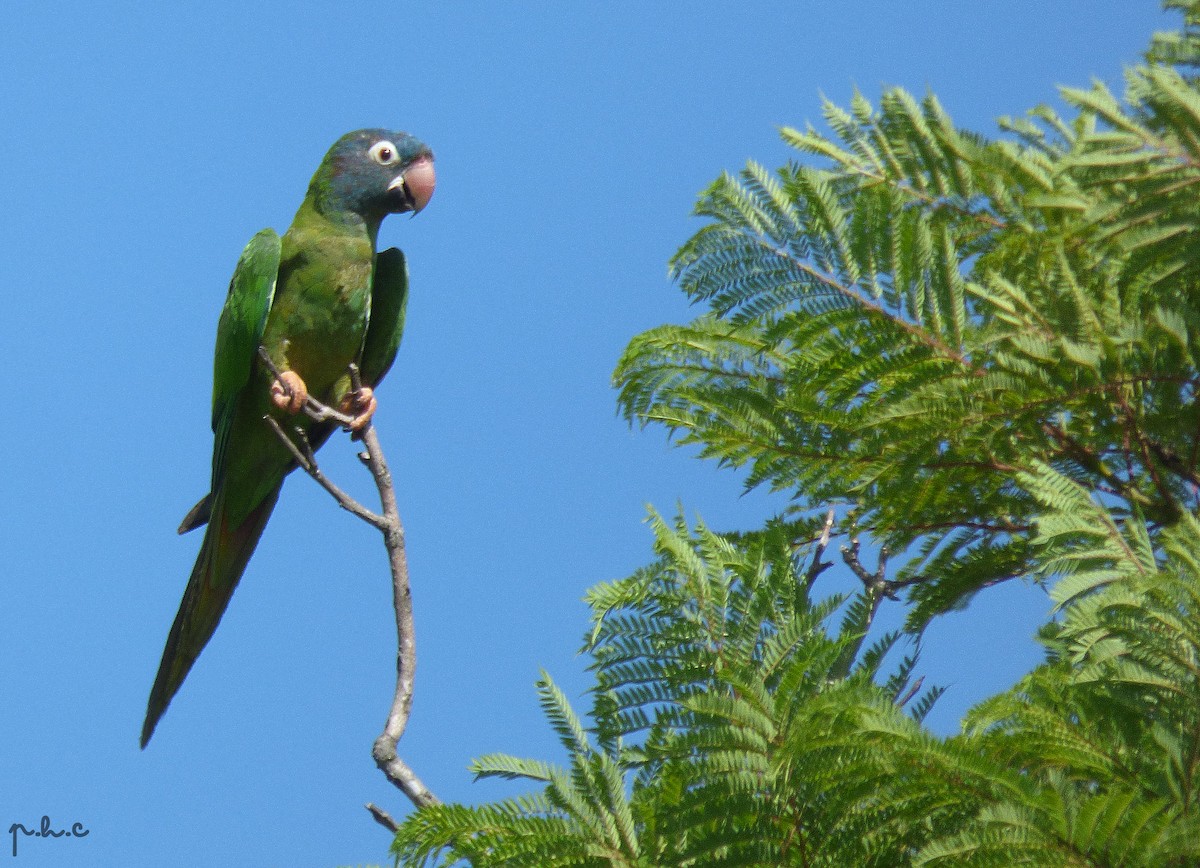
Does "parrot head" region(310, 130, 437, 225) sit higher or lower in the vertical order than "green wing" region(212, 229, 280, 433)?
higher

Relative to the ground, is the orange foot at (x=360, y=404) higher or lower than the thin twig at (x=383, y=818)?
higher

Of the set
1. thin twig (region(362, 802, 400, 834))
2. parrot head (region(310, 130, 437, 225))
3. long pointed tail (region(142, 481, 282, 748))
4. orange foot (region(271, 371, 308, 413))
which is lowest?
thin twig (region(362, 802, 400, 834))

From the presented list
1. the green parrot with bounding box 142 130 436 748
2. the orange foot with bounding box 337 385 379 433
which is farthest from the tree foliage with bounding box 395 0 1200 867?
the green parrot with bounding box 142 130 436 748

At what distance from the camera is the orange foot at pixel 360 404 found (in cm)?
436

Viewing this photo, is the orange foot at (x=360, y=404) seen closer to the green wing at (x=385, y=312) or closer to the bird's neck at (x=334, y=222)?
the green wing at (x=385, y=312)

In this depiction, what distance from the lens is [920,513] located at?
9.90 feet

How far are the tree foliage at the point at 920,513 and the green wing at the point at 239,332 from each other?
6.99 ft

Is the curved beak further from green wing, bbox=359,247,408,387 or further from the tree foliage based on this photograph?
the tree foliage

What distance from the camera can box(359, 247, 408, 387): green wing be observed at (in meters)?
5.49

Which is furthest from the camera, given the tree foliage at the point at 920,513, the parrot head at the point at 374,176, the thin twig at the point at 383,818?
the parrot head at the point at 374,176

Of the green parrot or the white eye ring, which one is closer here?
the green parrot

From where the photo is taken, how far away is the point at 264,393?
511 cm

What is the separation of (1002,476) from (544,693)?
1368 mm

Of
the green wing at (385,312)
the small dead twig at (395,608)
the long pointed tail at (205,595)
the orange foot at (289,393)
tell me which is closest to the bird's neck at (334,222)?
the green wing at (385,312)
